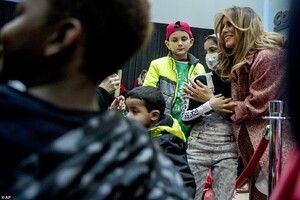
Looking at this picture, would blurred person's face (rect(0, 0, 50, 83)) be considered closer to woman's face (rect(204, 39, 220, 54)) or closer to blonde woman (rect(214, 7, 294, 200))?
blonde woman (rect(214, 7, 294, 200))

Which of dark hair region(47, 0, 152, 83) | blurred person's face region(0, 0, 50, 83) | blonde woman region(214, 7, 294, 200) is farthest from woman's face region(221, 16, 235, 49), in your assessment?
blurred person's face region(0, 0, 50, 83)

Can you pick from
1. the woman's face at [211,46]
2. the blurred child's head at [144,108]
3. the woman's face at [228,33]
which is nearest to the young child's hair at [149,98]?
the blurred child's head at [144,108]

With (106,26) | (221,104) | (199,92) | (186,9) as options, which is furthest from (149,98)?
(186,9)

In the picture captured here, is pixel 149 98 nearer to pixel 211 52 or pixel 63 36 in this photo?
pixel 211 52

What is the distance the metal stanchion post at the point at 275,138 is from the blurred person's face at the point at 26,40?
1.23 metres

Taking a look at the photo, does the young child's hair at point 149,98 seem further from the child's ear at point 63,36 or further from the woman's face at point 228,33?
the child's ear at point 63,36

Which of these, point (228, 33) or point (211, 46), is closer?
point (228, 33)

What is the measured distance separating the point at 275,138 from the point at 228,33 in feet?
2.27

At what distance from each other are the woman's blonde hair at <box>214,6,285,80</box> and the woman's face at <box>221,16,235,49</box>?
2 cm

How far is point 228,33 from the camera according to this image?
7.11 feet

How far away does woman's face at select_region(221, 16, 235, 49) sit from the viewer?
7.04ft

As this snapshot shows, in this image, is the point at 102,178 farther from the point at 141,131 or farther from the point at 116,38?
the point at 116,38

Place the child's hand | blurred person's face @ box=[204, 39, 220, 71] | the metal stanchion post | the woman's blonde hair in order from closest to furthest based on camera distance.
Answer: the metal stanchion post → the woman's blonde hair → the child's hand → blurred person's face @ box=[204, 39, 220, 71]

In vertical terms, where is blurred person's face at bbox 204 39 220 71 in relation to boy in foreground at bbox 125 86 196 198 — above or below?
above
